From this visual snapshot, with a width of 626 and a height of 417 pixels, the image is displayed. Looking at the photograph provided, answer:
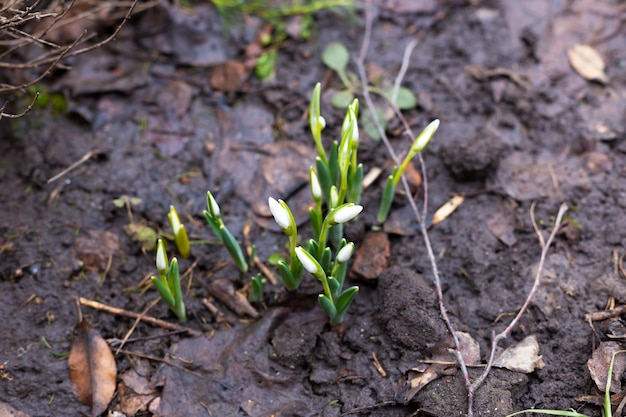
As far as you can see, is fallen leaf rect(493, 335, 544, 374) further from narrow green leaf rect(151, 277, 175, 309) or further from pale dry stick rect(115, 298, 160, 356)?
pale dry stick rect(115, 298, 160, 356)

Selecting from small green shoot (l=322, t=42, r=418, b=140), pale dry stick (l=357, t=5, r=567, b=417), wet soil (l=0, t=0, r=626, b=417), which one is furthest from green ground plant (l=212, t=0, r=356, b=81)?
pale dry stick (l=357, t=5, r=567, b=417)

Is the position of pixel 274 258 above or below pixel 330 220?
below

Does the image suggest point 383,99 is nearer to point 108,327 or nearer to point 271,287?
point 271,287

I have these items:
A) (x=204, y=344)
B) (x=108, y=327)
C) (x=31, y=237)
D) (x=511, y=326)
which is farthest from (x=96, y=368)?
(x=511, y=326)

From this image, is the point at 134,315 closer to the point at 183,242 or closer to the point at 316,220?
the point at 183,242

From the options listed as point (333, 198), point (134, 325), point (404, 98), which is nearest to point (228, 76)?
point (404, 98)

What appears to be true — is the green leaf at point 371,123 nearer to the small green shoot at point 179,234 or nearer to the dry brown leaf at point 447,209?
the dry brown leaf at point 447,209

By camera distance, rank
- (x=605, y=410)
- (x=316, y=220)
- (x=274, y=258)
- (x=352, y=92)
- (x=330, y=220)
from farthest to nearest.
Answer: (x=352, y=92)
(x=274, y=258)
(x=316, y=220)
(x=330, y=220)
(x=605, y=410)
